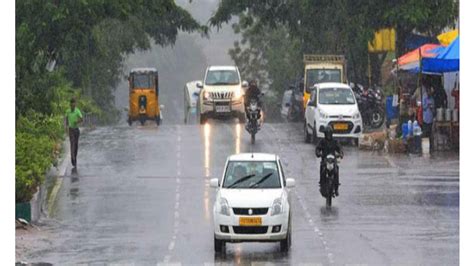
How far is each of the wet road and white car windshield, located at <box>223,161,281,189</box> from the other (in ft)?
3.83

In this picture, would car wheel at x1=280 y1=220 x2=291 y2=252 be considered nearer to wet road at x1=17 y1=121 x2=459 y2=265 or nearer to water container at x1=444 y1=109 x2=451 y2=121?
wet road at x1=17 y1=121 x2=459 y2=265

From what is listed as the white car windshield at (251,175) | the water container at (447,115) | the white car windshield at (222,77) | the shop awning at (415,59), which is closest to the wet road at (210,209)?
the white car windshield at (251,175)

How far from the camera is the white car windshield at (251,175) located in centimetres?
2606

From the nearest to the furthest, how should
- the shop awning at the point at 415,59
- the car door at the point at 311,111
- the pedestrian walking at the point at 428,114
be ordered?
1. the pedestrian walking at the point at 428,114
2. the car door at the point at 311,111
3. the shop awning at the point at 415,59

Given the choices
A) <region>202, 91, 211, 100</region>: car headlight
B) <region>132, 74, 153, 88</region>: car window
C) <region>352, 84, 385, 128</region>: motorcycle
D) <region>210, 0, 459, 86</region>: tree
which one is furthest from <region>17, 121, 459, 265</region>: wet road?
<region>132, 74, 153, 88</region>: car window

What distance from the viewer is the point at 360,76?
62.8 m

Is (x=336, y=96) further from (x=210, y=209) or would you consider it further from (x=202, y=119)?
(x=210, y=209)

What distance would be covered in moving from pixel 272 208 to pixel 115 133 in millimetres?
23439

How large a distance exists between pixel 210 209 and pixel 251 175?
501 centimetres

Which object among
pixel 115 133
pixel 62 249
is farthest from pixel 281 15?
pixel 62 249

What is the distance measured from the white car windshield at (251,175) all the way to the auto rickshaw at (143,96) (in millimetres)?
33784

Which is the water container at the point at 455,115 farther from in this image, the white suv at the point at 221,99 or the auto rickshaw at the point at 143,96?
the auto rickshaw at the point at 143,96

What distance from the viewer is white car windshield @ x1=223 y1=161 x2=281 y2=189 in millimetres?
26062

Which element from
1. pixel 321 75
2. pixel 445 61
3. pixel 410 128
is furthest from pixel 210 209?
pixel 321 75
